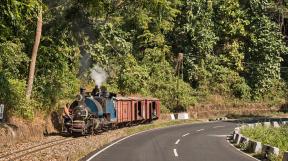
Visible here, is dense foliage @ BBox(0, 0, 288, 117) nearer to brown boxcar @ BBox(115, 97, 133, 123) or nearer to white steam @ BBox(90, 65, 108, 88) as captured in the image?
white steam @ BBox(90, 65, 108, 88)

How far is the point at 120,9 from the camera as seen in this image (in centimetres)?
3847

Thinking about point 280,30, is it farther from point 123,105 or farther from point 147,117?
point 123,105

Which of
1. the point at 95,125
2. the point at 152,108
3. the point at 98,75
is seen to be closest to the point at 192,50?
the point at 98,75

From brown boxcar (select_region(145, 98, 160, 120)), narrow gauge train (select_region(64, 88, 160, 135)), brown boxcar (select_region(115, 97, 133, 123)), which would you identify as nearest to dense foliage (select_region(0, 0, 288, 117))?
brown boxcar (select_region(115, 97, 133, 123))

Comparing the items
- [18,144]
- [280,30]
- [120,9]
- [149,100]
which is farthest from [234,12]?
[18,144]

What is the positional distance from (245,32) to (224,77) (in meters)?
8.78

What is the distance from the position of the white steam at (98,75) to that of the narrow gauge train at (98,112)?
39.6ft

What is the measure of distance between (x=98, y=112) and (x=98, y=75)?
83.8 ft

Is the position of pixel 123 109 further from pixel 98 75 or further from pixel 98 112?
pixel 98 75

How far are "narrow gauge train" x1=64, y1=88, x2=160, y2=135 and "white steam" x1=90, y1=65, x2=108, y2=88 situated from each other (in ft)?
39.6

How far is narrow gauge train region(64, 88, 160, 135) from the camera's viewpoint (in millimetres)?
27812

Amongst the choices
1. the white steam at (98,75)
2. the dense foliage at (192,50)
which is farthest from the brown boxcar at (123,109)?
the white steam at (98,75)

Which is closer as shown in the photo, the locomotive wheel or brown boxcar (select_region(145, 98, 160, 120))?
the locomotive wheel

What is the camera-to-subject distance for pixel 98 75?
54.6 meters
